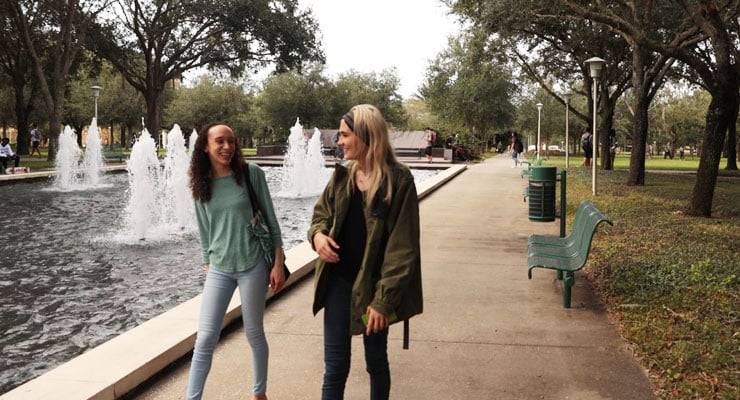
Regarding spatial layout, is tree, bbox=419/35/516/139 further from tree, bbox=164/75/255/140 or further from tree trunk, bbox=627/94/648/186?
tree trunk, bbox=627/94/648/186

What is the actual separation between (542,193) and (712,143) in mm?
3748

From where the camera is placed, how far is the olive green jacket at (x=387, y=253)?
284 centimetres

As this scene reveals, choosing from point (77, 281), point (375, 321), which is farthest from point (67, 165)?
point (375, 321)

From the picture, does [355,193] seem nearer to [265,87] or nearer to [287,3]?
[287,3]

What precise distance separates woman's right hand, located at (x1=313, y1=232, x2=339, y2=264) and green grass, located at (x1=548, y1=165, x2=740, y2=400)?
2298 millimetres

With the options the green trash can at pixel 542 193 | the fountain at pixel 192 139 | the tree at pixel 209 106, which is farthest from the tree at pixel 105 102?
the green trash can at pixel 542 193

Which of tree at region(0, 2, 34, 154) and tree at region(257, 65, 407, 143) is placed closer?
tree at region(0, 2, 34, 154)

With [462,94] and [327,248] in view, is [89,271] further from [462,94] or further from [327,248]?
[462,94]

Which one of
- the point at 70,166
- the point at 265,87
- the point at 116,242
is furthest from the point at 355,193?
the point at 265,87

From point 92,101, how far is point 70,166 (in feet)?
120

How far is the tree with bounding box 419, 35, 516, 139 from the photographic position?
167 feet

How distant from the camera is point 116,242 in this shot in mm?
10203

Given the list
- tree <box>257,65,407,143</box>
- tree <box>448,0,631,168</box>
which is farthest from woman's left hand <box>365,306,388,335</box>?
tree <box>257,65,407,143</box>

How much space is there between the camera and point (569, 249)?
679 cm
